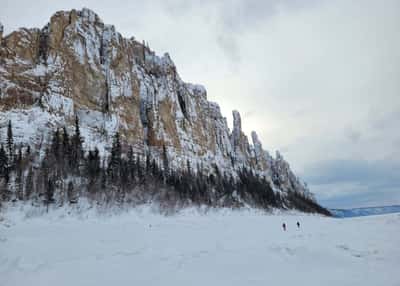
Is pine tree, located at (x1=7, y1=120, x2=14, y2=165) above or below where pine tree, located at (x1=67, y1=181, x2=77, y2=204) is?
above

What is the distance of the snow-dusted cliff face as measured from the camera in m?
38.9

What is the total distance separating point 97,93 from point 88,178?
20.1 m

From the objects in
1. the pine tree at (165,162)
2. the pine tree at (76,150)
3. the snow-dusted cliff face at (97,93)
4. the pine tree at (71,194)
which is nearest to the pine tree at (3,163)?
the snow-dusted cliff face at (97,93)

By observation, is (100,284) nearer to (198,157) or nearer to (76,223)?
(76,223)

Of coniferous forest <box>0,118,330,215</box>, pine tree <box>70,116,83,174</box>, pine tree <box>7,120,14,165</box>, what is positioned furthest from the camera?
pine tree <box>70,116,83,174</box>

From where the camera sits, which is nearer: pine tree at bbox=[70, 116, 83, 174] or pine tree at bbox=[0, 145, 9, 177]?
pine tree at bbox=[0, 145, 9, 177]

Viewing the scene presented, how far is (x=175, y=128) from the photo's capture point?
64562 mm

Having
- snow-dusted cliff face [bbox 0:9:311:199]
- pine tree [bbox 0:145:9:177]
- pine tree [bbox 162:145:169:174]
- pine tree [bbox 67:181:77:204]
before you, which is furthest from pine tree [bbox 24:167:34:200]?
pine tree [bbox 162:145:169:174]

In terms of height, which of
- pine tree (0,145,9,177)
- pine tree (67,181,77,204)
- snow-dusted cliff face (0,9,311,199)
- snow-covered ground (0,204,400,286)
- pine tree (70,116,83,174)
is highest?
snow-dusted cliff face (0,9,311,199)

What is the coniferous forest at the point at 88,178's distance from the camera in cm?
2891

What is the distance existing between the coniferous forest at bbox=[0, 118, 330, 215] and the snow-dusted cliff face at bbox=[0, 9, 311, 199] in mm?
2498

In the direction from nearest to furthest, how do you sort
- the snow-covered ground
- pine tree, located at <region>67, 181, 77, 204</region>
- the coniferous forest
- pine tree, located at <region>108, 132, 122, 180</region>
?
the snow-covered ground < the coniferous forest < pine tree, located at <region>67, 181, 77, 204</region> < pine tree, located at <region>108, 132, 122, 180</region>

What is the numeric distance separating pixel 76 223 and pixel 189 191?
27023mm

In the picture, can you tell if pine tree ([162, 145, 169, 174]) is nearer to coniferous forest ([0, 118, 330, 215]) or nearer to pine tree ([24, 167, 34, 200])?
coniferous forest ([0, 118, 330, 215])
